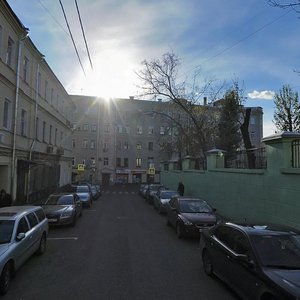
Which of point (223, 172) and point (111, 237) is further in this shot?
point (223, 172)

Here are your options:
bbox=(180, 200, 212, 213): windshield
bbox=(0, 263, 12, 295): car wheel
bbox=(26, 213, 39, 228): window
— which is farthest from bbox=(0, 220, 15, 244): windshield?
bbox=(180, 200, 212, 213): windshield

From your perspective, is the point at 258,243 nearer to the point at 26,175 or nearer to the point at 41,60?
the point at 26,175

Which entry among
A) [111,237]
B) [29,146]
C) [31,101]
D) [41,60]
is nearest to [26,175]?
[29,146]

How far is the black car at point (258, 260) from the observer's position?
17.9ft

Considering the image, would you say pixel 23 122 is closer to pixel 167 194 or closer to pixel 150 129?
pixel 167 194

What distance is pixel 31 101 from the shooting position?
24.3 metres

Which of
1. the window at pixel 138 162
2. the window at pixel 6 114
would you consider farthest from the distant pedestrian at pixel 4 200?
the window at pixel 138 162

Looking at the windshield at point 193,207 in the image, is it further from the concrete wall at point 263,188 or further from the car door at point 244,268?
the car door at point 244,268

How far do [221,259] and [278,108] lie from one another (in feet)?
76.0

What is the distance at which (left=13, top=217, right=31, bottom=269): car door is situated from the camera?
7.85 metres

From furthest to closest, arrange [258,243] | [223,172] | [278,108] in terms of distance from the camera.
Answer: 1. [278,108]
2. [223,172]
3. [258,243]

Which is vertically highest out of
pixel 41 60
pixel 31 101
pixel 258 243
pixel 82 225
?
pixel 41 60

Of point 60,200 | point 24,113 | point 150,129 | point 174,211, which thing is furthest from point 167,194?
point 150,129

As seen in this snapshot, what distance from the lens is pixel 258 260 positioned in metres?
6.13
